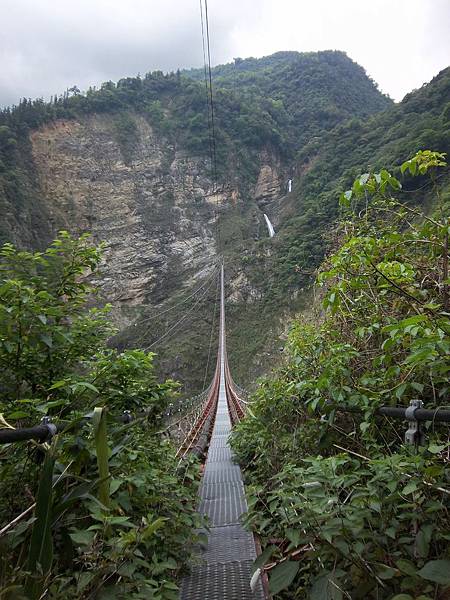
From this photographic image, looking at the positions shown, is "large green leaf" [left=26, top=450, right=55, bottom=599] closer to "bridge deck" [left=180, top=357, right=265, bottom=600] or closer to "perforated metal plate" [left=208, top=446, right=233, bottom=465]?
"bridge deck" [left=180, top=357, right=265, bottom=600]

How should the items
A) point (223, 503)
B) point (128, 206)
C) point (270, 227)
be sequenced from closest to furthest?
point (223, 503), point (128, 206), point (270, 227)

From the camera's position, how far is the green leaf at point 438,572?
83 centimetres

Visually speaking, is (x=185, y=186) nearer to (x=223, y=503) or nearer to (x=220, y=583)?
(x=223, y=503)

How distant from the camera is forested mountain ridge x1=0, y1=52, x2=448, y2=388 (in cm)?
2502

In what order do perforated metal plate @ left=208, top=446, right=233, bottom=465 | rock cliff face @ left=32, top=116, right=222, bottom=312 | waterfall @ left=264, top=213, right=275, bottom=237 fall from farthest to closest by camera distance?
1. waterfall @ left=264, top=213, right=275, bottom=237
2. rock cliff face @ left=32, top=116, right=222, bottom=312
3. perforated metal plate @ left=208, top=446, right=233, bottom=465

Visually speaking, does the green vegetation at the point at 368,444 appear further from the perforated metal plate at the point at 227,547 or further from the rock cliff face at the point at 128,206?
the rock cliff face at the point at 128,206

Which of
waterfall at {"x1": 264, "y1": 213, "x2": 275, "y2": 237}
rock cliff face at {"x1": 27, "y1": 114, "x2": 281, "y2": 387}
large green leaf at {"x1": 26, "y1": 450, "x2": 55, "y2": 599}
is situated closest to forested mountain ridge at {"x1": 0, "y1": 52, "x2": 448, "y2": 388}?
rock cliff face at {"x1": 27, "y1": 114, "x2": 281, "y2": 387}

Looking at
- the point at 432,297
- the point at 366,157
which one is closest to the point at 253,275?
the point at 366,157

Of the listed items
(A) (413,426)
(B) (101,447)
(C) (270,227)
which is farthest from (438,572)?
(C) (270,227)

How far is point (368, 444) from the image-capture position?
5.21 feet

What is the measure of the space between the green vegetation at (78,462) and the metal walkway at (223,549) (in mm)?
111

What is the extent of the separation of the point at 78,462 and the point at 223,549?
3.15 ft

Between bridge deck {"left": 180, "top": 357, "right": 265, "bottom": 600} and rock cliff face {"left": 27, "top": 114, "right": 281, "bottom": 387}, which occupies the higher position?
rock cliff face {"left": 27, "top": 114, "right": 281, "bottom": 387}

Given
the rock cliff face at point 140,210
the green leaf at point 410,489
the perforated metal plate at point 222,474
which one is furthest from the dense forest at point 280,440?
the rock cliff face at point 140,210
